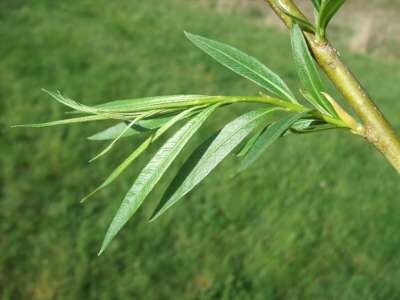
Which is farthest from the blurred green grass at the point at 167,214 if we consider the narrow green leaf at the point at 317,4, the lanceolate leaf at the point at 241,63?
the narrow green leaf at the point at 317,4

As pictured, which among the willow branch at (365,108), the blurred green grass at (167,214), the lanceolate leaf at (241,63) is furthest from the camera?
the blurred green grass at (167,214)

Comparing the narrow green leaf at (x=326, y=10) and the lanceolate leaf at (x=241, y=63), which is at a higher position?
the narrow green leaf at (x=326, y=10)

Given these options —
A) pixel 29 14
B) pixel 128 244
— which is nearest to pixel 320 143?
pixel 128 244

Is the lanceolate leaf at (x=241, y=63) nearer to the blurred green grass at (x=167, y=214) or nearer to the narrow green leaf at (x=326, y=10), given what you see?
the narrow green leaf at (x=326, y=10)

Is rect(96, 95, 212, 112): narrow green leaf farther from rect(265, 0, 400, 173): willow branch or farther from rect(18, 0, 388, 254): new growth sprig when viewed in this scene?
rect(265, 0, 400, 173): willow branch

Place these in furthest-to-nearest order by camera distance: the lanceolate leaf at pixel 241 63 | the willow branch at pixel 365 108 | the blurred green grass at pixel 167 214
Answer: the blurred green grass at pixel 167 214, the lanceolate leaf at pixel 241 63, the willow branch at pixel 365 108

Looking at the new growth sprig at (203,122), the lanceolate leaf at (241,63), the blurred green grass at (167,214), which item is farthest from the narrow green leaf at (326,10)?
the blurred green grass at (167,214)

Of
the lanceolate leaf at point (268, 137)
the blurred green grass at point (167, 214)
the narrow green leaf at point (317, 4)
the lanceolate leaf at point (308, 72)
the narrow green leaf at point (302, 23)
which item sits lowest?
the blurred green grass at point (167, 214)

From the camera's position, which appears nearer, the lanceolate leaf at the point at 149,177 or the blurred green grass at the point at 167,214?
the lanceolate leaf at the point at 149,177

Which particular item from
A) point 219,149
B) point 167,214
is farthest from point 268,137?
point 167,214
